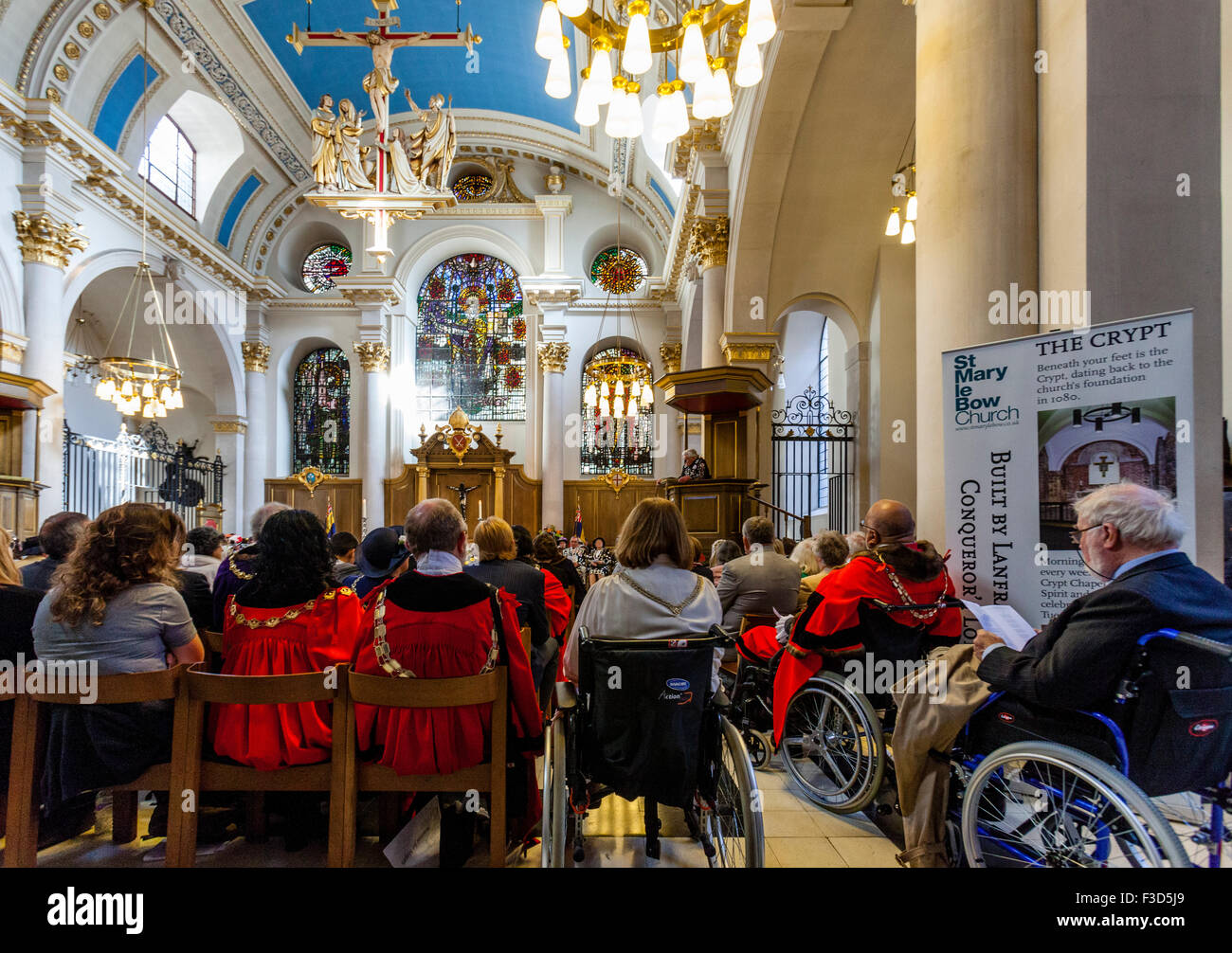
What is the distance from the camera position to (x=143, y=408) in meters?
9.57

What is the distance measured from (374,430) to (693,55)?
1185 centimetres

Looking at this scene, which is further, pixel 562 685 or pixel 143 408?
pixel 143 408

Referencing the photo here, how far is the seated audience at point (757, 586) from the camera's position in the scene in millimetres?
3812

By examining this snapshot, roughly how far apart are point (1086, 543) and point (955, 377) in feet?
3.14

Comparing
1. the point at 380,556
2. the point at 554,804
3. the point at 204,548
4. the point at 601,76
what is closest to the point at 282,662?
the point at 380,556

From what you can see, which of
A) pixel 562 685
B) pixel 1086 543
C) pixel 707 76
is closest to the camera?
pixel 1086 543

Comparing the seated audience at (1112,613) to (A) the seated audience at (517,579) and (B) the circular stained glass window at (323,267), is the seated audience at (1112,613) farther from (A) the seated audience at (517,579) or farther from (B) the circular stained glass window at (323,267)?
(B) the circular stained glass window at (323,267)

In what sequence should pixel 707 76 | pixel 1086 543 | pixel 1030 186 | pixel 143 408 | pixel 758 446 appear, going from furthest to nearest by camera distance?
pixel 143 408 → pixel 758 446 → pixel 707 76 → pixel 1030 186 → pixel 1086 543

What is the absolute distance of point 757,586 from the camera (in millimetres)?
3814

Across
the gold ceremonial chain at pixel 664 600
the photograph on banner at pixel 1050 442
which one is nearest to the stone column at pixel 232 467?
the gold ceremonial chain at pixel 664 600

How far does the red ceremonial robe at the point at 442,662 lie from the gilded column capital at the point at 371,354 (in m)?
13.0
